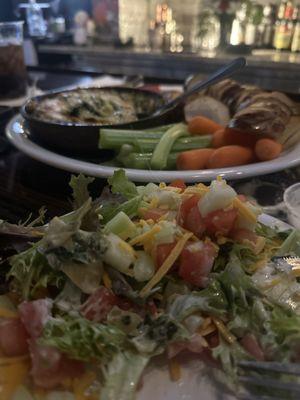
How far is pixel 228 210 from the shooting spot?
2.60 ft

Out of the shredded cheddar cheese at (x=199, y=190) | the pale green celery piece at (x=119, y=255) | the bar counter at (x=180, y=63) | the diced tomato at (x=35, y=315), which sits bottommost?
the bar counter at (x=180, y=63)

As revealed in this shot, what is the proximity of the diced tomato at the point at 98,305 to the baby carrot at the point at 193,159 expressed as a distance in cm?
71

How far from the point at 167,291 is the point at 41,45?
14.6 feet

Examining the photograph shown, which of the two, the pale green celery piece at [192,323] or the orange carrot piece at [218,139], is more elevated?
the pale green celery piece at [192,323]

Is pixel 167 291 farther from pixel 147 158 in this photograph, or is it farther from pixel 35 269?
pixel 147 158

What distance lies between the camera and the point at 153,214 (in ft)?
2.74

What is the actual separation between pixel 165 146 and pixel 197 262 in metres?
0.73

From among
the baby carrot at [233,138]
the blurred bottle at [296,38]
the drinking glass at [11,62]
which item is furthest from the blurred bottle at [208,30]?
the baby carrot at [233,138]

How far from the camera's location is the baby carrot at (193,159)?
137 centimetres

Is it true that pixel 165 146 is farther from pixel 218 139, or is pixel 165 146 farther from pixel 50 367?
pixel 50 367

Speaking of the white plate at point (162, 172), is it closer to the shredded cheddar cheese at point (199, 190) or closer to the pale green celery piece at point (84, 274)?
the shredded cheddar cheese at point (199, 190)

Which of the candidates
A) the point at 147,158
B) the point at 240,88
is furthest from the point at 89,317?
the point at 240,88

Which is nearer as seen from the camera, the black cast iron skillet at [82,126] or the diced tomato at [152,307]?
the diced tomato at [152,307]

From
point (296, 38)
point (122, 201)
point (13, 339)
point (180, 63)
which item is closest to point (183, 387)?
point (13, 339)
